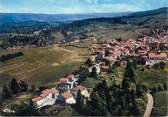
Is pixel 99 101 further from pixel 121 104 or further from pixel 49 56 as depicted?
pixel 49 56

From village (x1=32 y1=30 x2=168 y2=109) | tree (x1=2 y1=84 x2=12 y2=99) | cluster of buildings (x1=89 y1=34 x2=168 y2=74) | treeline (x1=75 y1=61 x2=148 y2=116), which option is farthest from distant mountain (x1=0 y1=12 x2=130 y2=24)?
treeline (x1=75 y1=61 x2=148 y2=116)

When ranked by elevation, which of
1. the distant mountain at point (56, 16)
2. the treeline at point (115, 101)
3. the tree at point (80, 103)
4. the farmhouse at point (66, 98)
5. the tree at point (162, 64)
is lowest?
the distant mountain at point (56, 16)

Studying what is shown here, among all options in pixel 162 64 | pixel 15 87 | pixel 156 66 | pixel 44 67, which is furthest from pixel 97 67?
pixel 15 87

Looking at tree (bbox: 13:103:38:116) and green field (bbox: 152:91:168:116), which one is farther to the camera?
tree (bbox: 13:103:38:116)

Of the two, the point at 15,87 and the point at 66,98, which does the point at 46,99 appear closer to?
the point at 66,98

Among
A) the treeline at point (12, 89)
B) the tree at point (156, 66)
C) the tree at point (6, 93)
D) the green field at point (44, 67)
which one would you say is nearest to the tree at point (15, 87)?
the treeline at point (12, 89)

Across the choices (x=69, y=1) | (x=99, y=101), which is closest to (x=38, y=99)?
(x=99, y=101)

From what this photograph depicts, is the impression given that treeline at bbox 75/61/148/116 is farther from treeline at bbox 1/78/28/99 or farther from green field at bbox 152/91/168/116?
treeline at bbox 1/78/28/99

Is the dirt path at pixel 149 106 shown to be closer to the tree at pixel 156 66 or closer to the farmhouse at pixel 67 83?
the farmhouse at pixel 67 83

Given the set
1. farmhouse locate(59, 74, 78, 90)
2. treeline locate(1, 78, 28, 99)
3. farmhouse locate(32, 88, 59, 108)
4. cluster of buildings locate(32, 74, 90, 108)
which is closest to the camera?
farmhouse locate(32, 88, 59, 108)
